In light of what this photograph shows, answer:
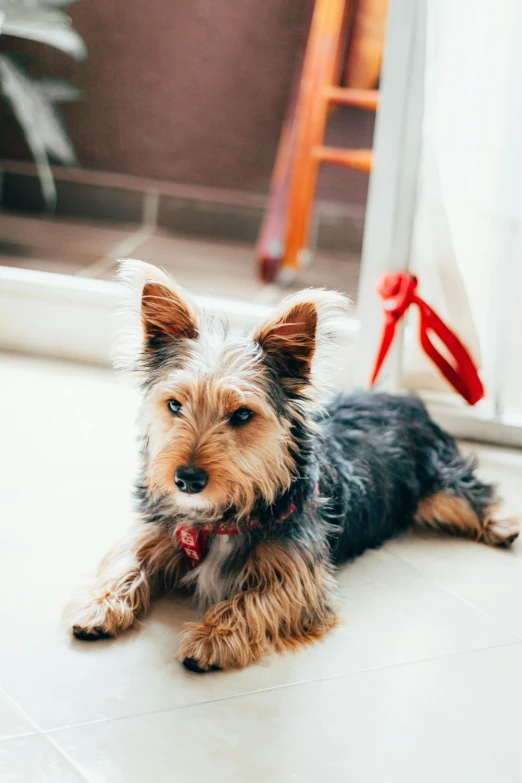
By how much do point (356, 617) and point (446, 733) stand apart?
0.38 metres

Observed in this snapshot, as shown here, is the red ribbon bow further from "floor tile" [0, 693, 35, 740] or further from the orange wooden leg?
"floor tile" [0, 693, 35, 740]

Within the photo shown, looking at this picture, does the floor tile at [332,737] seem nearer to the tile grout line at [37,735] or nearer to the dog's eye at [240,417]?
the tile grout line at [37,735]

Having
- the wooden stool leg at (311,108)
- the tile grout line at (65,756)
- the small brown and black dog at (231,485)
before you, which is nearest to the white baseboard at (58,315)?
the wooden stool leg at (311,108)

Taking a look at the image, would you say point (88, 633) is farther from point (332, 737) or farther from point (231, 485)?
point (332, 737)

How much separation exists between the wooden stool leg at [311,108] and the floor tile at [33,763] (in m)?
2.93

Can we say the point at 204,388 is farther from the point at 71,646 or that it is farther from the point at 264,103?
the point at 264,103

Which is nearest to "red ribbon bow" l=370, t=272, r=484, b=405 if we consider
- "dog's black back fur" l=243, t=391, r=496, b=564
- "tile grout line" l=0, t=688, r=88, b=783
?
"dog's black back fur" l=243, t=391, r=496, b=564

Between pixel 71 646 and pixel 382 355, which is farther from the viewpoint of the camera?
pixel 382 355

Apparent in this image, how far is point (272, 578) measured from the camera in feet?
5.96

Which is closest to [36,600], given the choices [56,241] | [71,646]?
[71,646]

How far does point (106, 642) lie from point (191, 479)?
1.19ft

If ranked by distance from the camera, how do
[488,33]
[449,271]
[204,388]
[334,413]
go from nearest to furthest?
[204,388], [334,413], [488,33], [449,271]

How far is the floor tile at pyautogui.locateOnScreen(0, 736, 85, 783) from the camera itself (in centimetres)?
138

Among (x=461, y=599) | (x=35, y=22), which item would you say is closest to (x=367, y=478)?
(x=461, y=599)
